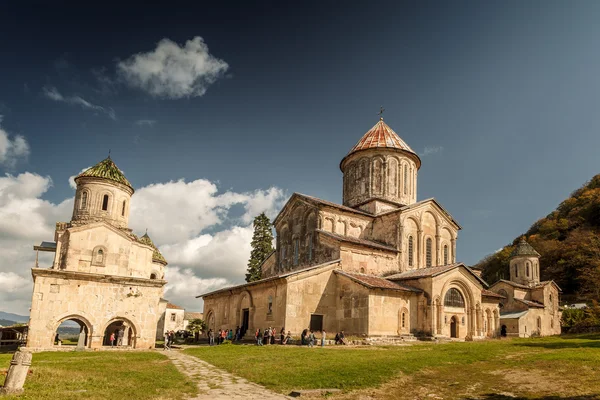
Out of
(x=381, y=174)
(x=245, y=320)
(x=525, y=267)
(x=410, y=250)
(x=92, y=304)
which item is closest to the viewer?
(x=92, y=304)

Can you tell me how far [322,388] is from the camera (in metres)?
9.82

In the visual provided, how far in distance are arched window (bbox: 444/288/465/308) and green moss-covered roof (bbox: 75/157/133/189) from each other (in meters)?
20.8

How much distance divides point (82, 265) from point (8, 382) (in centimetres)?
1663

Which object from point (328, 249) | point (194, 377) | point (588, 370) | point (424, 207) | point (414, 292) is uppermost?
point (424, 207)

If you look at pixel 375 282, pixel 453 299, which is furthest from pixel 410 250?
pixel 375 282

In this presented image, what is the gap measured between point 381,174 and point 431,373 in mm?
22937

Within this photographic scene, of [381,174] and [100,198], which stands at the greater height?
[381,174]

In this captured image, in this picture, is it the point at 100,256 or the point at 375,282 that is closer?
the point at 100,256

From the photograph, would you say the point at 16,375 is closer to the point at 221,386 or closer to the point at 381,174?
the point at 221,386

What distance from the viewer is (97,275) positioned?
2275 centimetres

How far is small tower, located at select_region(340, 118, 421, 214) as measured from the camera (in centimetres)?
3356

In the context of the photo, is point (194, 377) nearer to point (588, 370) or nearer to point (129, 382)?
point (129, 382)

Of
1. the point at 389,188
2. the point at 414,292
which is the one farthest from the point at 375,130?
the point at 414,292

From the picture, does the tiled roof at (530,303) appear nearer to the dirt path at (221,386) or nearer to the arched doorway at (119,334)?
the arched doorway at (119,334)
